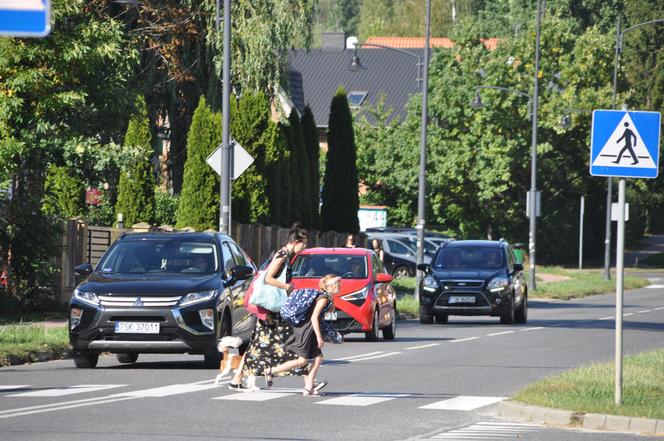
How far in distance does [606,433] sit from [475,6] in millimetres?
90015

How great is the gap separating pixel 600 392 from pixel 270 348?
129 inches

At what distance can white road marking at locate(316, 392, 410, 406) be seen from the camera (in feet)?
49.3

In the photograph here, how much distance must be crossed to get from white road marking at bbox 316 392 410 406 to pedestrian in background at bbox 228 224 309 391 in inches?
22.3

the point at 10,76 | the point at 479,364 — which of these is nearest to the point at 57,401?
the point at 479,364

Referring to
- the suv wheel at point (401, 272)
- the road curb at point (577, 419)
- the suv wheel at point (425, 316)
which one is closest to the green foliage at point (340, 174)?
the suv wheel at point (401, 272)

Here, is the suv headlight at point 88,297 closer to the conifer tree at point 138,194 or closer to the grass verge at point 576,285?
the conifer tree at point 138,194

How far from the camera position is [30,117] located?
26719 millimetres

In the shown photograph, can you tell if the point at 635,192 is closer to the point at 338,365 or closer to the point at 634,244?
the point at 634,244

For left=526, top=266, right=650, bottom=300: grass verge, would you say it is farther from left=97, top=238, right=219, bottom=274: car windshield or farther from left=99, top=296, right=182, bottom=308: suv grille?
left=99, top=296, right=182, bottom=308: suv grille

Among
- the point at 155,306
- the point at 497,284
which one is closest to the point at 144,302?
the point at 155,306

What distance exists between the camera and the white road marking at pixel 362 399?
49.3 ft

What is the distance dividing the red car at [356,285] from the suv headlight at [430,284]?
5152 millimetres

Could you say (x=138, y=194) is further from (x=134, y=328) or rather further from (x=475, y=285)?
(x=134, y=328)

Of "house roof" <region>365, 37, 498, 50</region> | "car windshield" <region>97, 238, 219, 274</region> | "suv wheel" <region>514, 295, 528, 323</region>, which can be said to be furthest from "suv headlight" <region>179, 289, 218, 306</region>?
"house roof" <region>365, 37, 498, 50</region>
